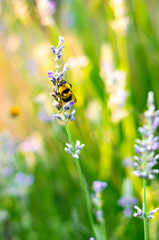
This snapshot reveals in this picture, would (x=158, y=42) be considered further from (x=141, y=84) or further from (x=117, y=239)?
(x=117, y=239)

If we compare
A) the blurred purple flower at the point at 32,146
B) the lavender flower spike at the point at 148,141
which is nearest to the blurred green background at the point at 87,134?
the blurred purple flower at the point at 32,146

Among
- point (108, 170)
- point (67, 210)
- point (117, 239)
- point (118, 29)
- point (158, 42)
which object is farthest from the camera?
point (158, 42)

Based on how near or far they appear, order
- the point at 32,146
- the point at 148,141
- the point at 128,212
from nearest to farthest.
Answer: the point at 148,141, the point at 128,212, the point at 32,146

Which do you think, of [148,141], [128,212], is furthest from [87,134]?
[148,141]

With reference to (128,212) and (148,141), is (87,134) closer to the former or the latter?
(128,212)

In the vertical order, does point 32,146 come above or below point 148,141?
above

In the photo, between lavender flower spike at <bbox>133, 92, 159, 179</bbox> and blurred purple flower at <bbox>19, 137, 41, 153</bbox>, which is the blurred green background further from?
lavender flower spike at <bbox>133, 92, 159, 179</bbox>

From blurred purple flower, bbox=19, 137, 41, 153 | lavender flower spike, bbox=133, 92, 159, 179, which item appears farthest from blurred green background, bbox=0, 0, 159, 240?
lavender flower spike, bbox=133, 92, 159, 179

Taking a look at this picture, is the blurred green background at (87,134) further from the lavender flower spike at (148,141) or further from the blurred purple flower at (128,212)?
the lavender flower spike at (148,141)

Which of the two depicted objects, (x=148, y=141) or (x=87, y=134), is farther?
(x=87, y=134)

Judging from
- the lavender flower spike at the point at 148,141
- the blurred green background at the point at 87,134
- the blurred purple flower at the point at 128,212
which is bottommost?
the lavender flower spike at the point at 148,141

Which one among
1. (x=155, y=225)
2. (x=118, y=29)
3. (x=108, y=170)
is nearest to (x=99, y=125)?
(x=108, y=170)
